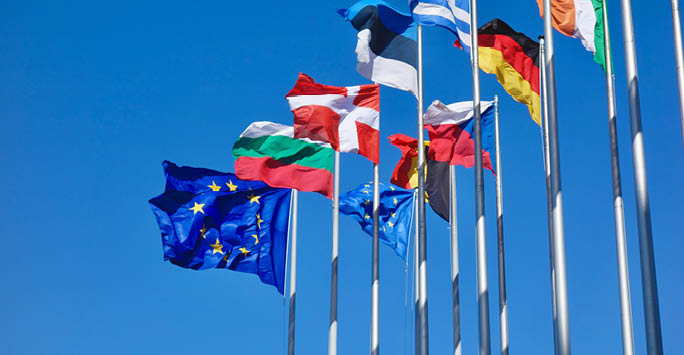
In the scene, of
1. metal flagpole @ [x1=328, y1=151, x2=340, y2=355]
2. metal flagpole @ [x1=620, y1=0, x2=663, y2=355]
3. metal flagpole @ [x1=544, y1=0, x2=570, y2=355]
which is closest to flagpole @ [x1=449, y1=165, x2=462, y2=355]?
metal flagpole @ [x1=328, y1=151, x2=340, y2=355]

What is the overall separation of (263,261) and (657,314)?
1410cm

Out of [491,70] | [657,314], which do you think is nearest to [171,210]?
[491,70]

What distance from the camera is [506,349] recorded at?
82.9 ft

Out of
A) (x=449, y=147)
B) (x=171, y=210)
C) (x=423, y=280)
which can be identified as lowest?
(x=423, y=280)

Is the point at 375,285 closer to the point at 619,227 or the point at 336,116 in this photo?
the point at 336,116

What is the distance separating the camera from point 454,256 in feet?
89.9

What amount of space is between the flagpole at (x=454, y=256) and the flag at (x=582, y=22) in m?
7.78

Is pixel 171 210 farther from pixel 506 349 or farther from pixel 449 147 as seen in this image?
pixel 506 349

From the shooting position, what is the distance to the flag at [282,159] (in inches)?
1084

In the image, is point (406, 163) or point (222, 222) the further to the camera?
point (406, 163)

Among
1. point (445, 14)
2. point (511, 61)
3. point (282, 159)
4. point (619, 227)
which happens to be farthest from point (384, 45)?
point (619, 227)

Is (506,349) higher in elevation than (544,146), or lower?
lower

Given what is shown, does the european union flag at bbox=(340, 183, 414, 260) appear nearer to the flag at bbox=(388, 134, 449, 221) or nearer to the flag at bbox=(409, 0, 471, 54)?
the flag at bbox=(388, 134, 449, 221)

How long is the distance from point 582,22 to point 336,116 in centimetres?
727
